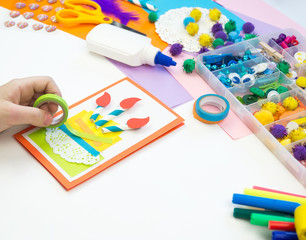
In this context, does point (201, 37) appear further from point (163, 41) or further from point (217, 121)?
point (217, 121)

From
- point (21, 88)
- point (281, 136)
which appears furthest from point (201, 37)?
point (21, 88)

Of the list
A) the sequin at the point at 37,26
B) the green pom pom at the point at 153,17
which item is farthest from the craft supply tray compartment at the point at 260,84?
the sequin at the point at 37,26

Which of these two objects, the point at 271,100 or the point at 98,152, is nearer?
the point at 98,152

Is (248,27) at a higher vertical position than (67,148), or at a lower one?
higher

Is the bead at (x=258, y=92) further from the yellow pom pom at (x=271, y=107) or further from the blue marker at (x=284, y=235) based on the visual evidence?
the blue marker at (x=284, y=235)

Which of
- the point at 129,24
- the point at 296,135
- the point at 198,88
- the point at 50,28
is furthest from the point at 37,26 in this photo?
the point at 296,135

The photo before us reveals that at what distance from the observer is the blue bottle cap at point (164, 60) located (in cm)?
80

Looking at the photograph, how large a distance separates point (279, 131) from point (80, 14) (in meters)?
0.62

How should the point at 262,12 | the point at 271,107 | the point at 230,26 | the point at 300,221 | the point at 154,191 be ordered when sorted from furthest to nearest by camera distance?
the point at 262,12 → the point at 230,26 → the point at 271,107 → the point at 154,191 → the point at 300,221

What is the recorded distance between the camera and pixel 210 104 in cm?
73

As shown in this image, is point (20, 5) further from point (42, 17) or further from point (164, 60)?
point (164, 60)

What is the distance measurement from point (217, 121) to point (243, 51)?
10.2 inches

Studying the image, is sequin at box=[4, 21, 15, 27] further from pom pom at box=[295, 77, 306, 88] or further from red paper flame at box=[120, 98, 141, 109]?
pom pom at box=[295, 77, 306, 88]

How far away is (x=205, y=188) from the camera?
0.58 metres
